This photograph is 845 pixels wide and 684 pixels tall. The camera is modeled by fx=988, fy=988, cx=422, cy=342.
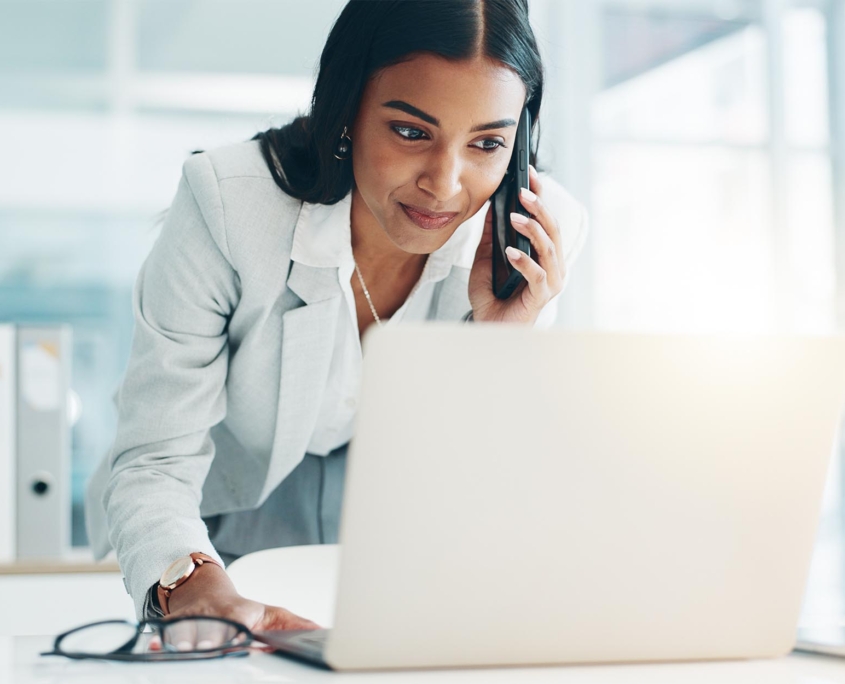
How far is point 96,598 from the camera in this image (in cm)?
190

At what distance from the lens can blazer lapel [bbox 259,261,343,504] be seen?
1.34 meters

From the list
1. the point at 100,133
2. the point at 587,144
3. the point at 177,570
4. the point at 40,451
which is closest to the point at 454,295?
the point at 177,570

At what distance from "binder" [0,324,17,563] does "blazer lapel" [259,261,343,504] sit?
1.08m

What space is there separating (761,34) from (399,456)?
450cm

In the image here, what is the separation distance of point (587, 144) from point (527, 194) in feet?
10.1

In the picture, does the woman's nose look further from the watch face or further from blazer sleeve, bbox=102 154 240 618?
the watch face

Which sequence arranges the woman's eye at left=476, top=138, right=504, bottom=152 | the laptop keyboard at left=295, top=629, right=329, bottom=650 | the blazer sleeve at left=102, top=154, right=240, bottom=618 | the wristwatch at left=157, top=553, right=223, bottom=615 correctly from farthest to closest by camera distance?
the woman's eye at left=476, top=138, right=504, bottom=152 → the blazer sleeve at left=102, top=154, right=240, bottom=618 → the wristwatch at left=157, top=553, right=223, bottom=615 → the laptop keyboard at left=295, top=629, right=329, bottom=650

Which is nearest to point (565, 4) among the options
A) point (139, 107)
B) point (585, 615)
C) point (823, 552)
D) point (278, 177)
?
point (139, 107)

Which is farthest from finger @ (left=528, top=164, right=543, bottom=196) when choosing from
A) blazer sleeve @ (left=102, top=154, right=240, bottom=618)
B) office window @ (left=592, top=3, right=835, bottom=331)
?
office window @ (left=592, top=3, right=835, bottom=331)

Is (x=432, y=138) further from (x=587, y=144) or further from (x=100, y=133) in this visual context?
(x=587, y=144)

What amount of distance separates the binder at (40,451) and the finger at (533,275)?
1.28 metres

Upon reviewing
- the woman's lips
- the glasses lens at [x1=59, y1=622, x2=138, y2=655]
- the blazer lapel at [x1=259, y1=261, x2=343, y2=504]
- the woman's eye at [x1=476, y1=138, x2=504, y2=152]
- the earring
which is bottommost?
the glasses lens at [x1=59, y1=622, x2=138, y2=655]

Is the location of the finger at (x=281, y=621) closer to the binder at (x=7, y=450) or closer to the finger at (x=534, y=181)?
the finger at (x=534, y=181)

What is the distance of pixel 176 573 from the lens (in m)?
0.97
